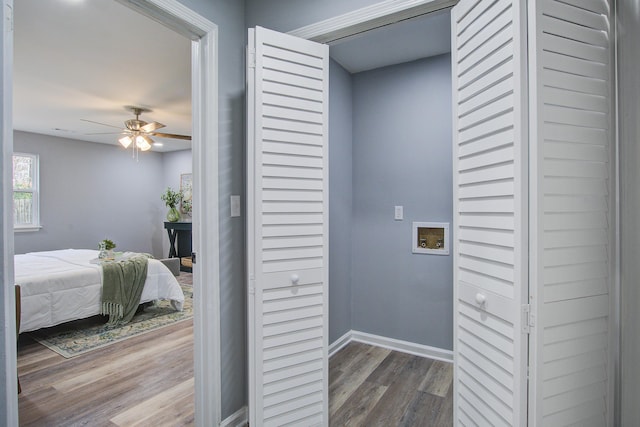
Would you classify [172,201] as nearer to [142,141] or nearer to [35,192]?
[35,192]

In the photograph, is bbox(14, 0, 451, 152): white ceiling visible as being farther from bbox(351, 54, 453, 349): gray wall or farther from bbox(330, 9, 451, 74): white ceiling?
bbox(351, 54, 453, 349): gray wall

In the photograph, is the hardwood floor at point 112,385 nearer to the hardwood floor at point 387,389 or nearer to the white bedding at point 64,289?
the white bedding at point 64,289

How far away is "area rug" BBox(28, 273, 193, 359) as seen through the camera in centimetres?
301

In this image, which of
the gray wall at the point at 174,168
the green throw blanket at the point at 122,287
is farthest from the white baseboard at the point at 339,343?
the gray wall at the point at 174,168

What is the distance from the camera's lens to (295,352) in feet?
5.31

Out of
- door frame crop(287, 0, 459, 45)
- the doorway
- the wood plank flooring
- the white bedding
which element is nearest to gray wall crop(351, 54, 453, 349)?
the doorway

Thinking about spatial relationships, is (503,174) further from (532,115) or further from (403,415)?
(403,415)

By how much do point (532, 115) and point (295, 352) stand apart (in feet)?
4.56

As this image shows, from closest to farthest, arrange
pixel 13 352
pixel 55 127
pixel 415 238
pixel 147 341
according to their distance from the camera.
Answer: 1. pixel 13 352
2. pixel 415 238
3. pixel 147 341
4. pixel 55 127

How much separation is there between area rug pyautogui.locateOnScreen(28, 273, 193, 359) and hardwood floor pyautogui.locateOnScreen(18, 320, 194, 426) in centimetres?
10

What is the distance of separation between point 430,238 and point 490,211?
1.54 metres

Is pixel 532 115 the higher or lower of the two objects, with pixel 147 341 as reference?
higher

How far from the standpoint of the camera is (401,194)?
279cm

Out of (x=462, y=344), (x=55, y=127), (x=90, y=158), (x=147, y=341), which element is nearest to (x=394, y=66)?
(x=462, y=344)
